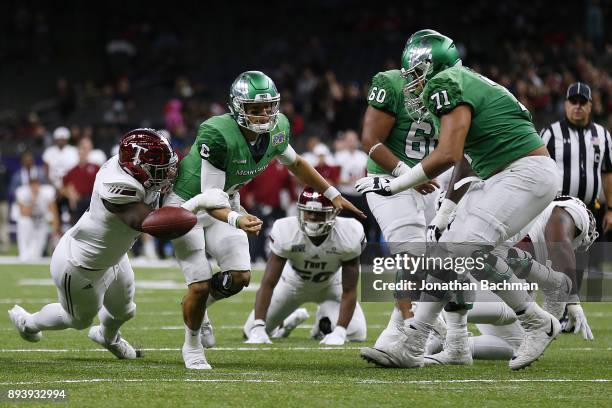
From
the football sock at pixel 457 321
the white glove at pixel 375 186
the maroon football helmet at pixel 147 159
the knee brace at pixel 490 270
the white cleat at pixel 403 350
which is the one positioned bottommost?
the white cleat at pixel 403 350

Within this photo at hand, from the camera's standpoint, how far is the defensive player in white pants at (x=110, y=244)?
5898mm

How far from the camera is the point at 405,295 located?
21.2ft

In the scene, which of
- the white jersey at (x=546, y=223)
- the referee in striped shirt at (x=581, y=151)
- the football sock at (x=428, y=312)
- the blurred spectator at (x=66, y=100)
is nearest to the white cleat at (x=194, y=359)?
the football sock at (x=428, y=312)

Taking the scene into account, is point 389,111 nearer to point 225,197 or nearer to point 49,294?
point 225,197

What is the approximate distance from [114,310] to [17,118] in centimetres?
1784

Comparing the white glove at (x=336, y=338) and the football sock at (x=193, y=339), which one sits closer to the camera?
the football sock at (x=193, y=339)

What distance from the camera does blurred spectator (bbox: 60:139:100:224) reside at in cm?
1622

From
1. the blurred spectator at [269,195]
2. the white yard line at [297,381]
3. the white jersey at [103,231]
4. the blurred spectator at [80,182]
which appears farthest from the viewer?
the blurred spectator at [80,182]

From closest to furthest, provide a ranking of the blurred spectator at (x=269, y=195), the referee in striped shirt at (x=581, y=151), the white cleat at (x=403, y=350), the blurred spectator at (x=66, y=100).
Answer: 1. the white cleat at (x=403, y=350)
2. the referee in striped shirt at (x=581, y=151)
3. the blurred spectator at (x=269, y=195)
4. the blurred spectator at (x=66, y=100)

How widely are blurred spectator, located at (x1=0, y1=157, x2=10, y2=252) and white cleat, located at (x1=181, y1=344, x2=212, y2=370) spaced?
44.0 feet

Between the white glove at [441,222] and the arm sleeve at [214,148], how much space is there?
3.96ft

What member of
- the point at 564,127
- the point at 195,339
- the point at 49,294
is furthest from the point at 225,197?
the point at 49,294

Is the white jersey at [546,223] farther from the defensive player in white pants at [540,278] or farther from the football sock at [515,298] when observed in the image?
the football sock at [515,298]

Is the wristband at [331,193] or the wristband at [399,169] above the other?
the wristband at [399,169]
